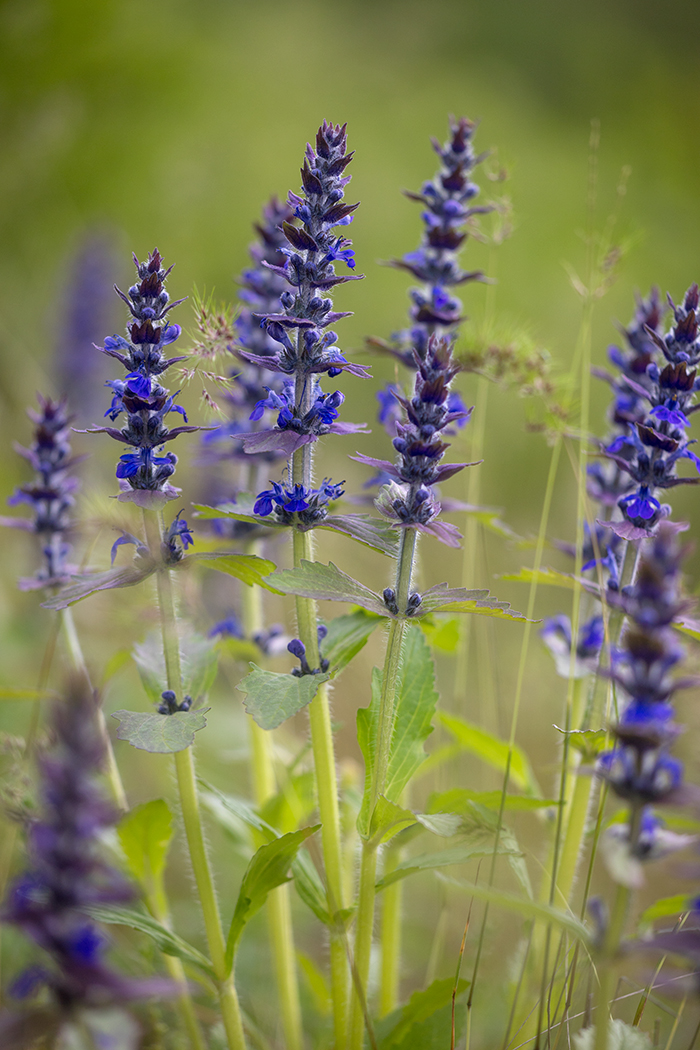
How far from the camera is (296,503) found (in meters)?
1.74

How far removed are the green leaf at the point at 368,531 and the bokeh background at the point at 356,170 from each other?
3187mm

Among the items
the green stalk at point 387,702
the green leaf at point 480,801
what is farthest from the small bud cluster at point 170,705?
the green leaf at point 480,801

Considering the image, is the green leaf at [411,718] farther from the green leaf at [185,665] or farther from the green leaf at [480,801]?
the green leaf at [185,665]

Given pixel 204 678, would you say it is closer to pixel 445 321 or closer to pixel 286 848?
pixel 286 848

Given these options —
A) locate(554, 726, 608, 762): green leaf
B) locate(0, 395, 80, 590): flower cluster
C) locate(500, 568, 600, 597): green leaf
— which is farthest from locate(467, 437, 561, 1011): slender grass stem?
locate(0, 395, 80, 590): flower cluster

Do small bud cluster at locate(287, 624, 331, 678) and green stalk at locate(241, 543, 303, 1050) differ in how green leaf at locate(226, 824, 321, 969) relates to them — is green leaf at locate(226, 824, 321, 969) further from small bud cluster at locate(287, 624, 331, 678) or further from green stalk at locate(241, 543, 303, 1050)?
green stalk at locate(241, 543, 303, 1050)

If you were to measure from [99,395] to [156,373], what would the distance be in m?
5.10

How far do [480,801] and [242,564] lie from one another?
90 cm

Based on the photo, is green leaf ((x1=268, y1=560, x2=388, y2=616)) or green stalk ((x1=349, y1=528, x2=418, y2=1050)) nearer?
green leaf ((x1=268, y1=560, x2=388, y2=616))

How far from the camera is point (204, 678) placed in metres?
2.00

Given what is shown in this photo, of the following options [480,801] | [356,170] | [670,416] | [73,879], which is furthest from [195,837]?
[356,170]

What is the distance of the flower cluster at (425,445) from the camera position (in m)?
1.66

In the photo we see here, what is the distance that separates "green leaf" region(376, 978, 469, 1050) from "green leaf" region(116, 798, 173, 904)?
0.77 metres

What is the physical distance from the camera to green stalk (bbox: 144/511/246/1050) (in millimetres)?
1823
